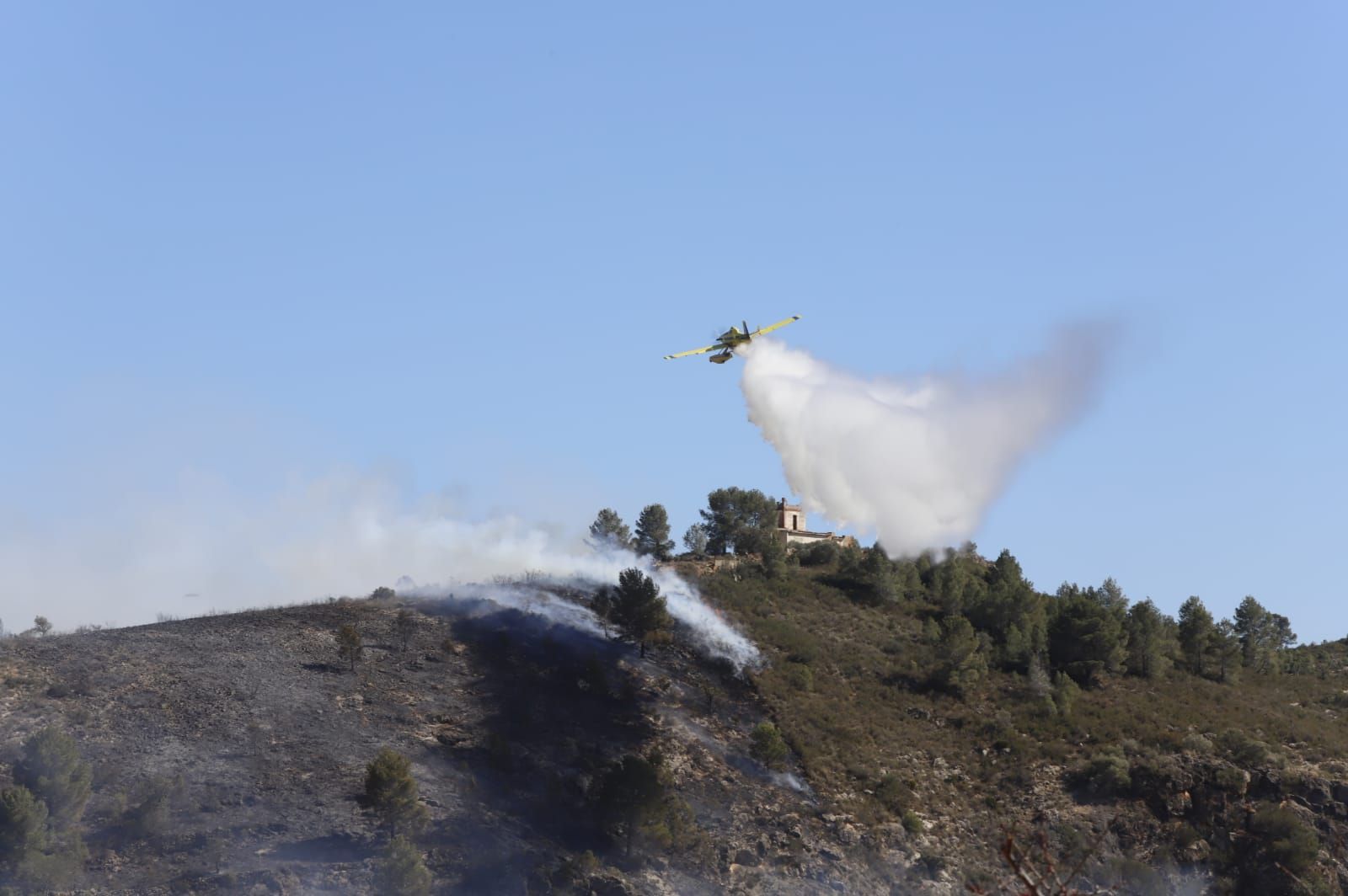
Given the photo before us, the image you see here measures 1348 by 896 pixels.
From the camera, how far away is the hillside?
264 feet

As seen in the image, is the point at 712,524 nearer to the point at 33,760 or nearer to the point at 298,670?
the point at 298,670

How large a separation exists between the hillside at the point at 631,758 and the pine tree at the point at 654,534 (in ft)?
89.4

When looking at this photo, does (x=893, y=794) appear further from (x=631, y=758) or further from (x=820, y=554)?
(x=820, y=554)

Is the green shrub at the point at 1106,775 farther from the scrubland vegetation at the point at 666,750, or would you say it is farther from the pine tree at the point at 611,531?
the pine tree at the point at 611,531

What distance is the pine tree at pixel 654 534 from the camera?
494 ft

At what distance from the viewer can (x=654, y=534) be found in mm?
151750

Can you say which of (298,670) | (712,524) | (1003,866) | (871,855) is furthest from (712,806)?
(712,524)

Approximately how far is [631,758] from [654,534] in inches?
2469

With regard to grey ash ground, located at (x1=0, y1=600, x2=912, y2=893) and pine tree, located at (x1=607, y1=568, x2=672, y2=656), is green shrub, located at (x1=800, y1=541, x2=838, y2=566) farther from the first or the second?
pine tree, located at (x1=607, y1=568, x2=672, y2=656)

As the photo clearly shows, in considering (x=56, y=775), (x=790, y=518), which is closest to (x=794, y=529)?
(x=790, y=518)

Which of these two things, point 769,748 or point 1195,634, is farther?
point 1195,634

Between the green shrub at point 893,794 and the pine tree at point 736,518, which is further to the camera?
the pine tree at point 736,518

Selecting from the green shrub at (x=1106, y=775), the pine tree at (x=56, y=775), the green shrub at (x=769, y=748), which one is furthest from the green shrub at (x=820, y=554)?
the pine tree at (x=56, y=775)

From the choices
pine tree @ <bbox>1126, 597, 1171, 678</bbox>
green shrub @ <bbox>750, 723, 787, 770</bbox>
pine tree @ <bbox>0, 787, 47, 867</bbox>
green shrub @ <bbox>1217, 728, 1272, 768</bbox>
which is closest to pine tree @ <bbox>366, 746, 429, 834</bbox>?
pine tree @ <bbox>0, 787, 47, 867</bbox>
